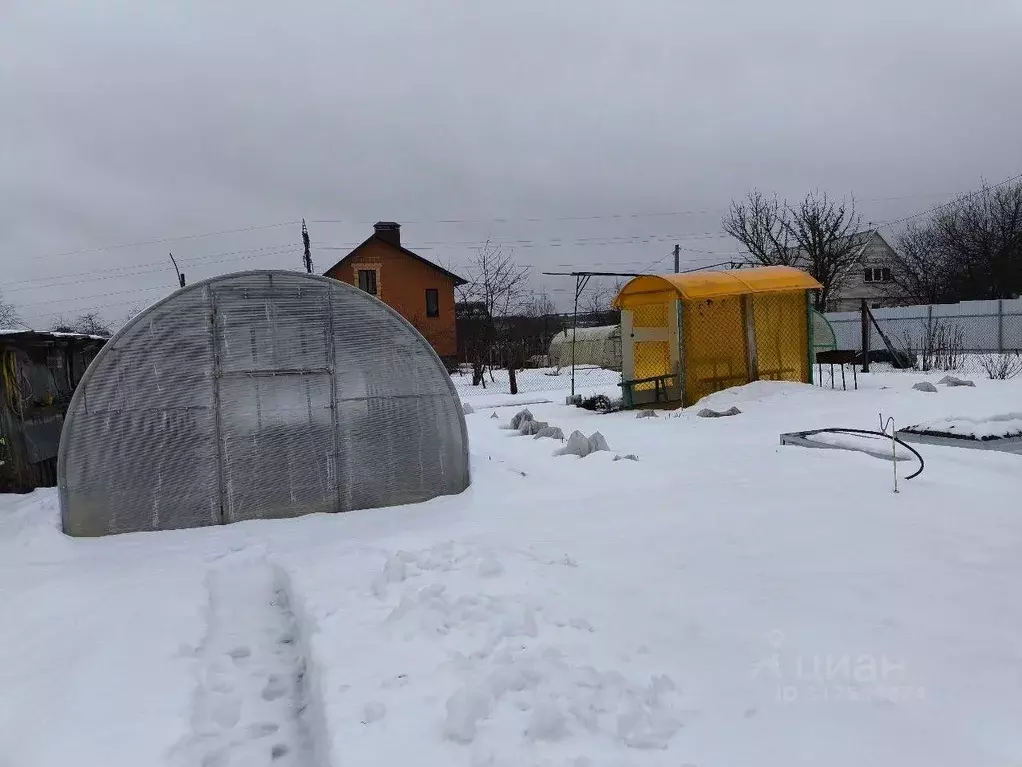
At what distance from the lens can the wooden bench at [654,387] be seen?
47.5 ft

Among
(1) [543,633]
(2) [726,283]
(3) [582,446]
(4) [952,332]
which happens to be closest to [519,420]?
(3) [582,446]

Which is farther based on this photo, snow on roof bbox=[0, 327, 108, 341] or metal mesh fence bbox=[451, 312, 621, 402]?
metal mesh fence bbox=[451, 312, 621, 402]

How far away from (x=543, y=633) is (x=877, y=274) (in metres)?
44.4

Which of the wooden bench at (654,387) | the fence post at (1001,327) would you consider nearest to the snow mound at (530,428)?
the wooden bench at (654,387)

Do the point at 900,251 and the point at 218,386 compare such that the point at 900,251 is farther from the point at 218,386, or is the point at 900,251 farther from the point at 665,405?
the point at 218,386

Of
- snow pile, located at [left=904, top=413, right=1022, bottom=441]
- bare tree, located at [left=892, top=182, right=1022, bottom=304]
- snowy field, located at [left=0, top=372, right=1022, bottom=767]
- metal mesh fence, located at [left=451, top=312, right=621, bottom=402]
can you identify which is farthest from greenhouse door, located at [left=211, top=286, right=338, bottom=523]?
bare tree, located at [left=892, top=182, right=1022, bottom=304]

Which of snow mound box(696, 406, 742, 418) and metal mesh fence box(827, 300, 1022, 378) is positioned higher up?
metal mesh fence box(827, 300, 1022, 378)

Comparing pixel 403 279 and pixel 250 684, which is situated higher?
pixel 403 279

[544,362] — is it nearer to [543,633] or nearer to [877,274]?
[877,274]

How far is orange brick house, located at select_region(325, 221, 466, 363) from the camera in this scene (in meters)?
29.2

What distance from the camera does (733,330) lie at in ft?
→ 47.3

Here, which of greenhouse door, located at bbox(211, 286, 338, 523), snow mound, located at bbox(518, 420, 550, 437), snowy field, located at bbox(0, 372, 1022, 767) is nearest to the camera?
snowy field, located at bbox(0, 372, 1022, 767)

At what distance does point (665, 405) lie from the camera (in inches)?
581

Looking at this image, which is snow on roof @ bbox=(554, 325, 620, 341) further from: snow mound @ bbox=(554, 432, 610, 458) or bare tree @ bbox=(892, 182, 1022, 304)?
snow mound @ bbox=(554, 432, 610, 458)
